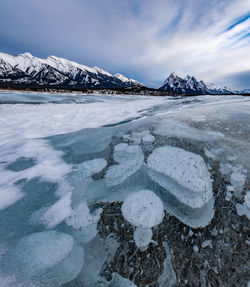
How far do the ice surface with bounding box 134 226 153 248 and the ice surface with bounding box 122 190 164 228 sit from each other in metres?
0.04

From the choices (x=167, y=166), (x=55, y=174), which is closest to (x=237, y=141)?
(x=167, y=166)

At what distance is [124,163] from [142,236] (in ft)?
3.61

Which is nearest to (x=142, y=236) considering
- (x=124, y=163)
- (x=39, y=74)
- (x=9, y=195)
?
(x=124, y=163)

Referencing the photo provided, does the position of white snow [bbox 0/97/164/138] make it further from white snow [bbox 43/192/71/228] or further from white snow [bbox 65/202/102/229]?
white snow [bbox 65/202/102/229]

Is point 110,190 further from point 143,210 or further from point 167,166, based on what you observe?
point 167,166

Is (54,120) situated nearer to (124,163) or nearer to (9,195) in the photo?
(9,195)

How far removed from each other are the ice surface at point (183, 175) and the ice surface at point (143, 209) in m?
0.25

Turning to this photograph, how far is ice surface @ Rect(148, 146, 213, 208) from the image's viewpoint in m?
1.51

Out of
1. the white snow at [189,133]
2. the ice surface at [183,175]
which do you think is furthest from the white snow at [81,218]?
the white snow at [189,133]

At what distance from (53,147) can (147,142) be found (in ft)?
6.56

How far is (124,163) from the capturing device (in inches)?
86.0

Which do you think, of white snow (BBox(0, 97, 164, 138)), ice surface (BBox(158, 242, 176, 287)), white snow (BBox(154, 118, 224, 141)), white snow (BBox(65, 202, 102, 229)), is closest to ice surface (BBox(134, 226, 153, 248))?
ice surface (BBox(158, 242, 176, 287))

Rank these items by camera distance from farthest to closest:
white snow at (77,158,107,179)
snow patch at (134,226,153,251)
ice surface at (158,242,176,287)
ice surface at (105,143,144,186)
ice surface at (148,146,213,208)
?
white snow at (77,158,107,179) → ice surface at (105,143,144,186) → ice surface at (148,146,213,208) → snow patch at (134,226,153,251) → ice surface at (158,242,176,287)

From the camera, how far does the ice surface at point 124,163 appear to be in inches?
74.7
